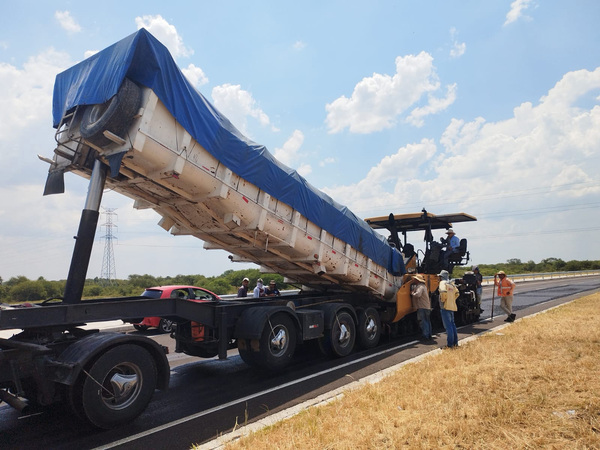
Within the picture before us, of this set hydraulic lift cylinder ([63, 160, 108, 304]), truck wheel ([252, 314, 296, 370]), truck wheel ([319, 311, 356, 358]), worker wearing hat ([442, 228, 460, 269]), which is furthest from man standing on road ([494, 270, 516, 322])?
hydraulic lift cylinder ([63, 160, 108, 304])

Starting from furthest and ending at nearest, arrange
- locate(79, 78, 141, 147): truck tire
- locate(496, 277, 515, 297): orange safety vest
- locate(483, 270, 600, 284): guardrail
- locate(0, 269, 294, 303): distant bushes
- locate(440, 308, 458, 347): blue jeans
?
locate(483, 270, 600, 284): guardrail < locate(0, 269, 294, 303): distant bushes < locate(496, 277, 515, 297): orange safety vest < locate(440, 308, 458, 347): blue jeans < locate(79, 78, 141, 147): truck tire

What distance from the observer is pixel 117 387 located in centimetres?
435

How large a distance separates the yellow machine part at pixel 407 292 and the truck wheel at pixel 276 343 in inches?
146

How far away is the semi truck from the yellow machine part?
1.44 metres

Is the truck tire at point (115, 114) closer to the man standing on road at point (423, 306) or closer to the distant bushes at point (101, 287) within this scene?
the man standing on road at point (423, 306)

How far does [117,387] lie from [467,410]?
3.82 m

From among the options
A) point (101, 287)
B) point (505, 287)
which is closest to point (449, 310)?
point (505, 287)

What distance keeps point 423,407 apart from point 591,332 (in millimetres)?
6015

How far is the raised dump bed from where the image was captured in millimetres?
4738

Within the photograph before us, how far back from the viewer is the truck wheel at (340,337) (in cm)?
750

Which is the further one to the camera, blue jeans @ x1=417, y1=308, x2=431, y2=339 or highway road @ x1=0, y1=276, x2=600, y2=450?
blue jeans @ x1=417, y1=308, x2=431, y2=339

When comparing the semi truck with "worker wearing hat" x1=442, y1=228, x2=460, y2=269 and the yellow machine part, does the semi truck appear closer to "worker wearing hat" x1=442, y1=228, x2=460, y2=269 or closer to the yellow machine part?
the yellow machine part

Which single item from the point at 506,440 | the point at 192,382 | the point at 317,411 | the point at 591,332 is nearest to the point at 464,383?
the point at 506,440

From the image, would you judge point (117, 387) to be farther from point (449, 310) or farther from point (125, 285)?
point (125, 285)
